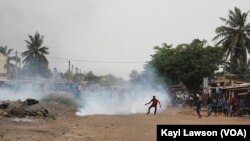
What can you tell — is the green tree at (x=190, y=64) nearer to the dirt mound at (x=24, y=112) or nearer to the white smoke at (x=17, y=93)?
the white smoke at (x=17, y=93)

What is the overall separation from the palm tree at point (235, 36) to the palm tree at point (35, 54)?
38.6 meters

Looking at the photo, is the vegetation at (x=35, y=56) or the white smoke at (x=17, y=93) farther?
the vegetation at (x=35, y=56)

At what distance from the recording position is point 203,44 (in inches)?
2265

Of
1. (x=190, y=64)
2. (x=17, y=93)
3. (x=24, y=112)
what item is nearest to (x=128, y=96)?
(x=190, y=64)

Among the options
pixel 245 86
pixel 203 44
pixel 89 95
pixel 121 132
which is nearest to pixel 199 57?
pixel 203 44

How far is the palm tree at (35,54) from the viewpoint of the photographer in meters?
82.8

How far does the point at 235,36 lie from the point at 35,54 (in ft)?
138

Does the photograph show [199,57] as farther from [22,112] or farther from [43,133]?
[43,133]

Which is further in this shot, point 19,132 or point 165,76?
point 165,76

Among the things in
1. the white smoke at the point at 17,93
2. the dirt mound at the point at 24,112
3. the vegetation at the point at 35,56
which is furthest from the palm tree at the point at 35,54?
the dirt mound at the point at 24,112

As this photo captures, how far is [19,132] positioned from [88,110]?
19.5 m

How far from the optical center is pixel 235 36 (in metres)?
55.6

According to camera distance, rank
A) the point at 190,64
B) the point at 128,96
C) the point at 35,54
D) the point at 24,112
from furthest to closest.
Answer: the point at 35,54 → the point at 190,64 → the point at 128,96 → the point at 24,112

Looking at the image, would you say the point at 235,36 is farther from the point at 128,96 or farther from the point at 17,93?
the point at 17,93
